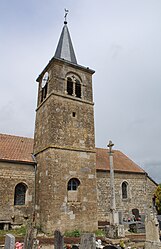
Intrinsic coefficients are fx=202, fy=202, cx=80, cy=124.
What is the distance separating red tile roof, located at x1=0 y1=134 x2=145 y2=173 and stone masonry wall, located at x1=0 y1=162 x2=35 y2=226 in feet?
2.05

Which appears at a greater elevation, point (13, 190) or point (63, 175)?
point (63, 175)

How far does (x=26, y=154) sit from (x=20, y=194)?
2.97 metres

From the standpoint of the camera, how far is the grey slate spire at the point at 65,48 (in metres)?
17.3

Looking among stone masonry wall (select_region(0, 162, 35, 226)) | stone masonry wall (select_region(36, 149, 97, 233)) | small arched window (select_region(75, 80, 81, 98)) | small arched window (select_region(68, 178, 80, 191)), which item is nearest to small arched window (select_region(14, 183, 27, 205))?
stone masonry wall (select_region(0, 162, 35, 226))

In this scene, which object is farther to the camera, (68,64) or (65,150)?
(68,64)

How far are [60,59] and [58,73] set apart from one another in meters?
1.16

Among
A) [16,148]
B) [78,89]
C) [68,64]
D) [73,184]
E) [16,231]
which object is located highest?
[68,64]

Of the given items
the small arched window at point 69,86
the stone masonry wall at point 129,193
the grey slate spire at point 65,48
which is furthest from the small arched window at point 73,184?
the grey slate spire at point 65,48

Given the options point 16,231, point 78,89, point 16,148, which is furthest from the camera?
point 78,89

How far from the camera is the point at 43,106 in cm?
1590

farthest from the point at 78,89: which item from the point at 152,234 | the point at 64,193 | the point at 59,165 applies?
the point at 152,234

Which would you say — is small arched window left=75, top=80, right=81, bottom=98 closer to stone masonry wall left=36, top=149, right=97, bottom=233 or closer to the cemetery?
the cemetery

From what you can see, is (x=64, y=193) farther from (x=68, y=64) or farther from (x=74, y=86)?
(x=68, y=64)

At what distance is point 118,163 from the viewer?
64.6ft
